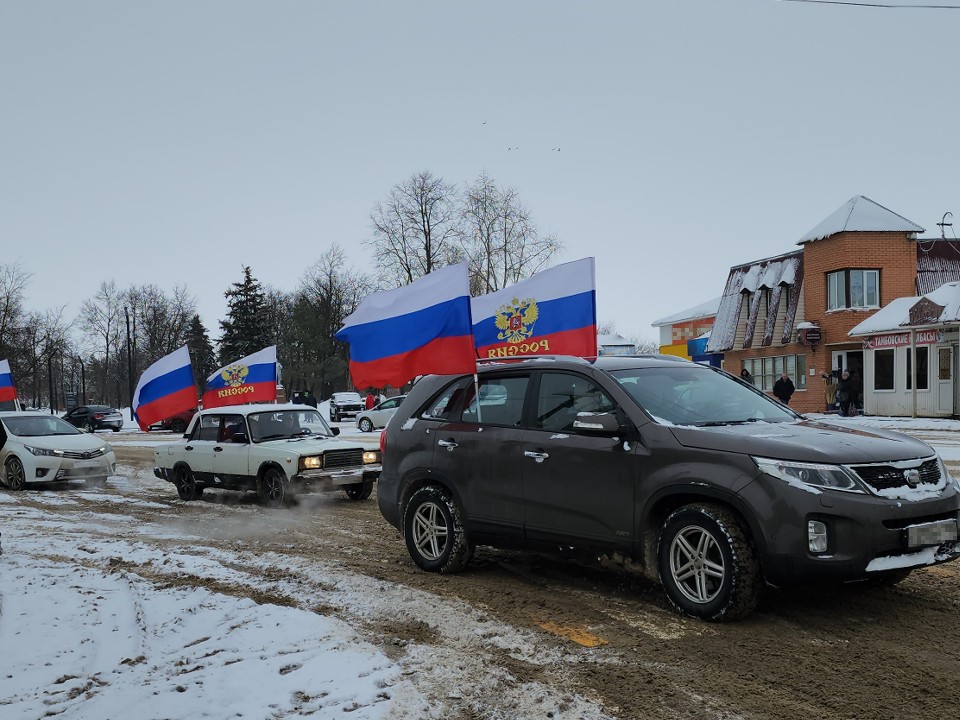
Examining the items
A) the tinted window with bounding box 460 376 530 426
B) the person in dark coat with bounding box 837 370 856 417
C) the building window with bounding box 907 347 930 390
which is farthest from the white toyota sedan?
the building window with bounding box 907 347 930 390

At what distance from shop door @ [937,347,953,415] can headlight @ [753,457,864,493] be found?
92.2 feet

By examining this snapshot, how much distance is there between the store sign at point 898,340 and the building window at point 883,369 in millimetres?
390

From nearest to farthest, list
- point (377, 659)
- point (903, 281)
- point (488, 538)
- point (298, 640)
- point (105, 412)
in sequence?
point (377, 659) < point (298, 640) < point (488, 538) < point (903, 281) < point (105, 412)

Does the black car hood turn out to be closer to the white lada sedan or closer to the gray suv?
the gray suv

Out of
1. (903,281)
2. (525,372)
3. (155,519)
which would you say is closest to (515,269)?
(903,281)

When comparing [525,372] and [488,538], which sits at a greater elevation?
[525,372]

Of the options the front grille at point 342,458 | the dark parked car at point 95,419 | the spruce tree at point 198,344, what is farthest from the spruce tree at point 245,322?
the front grille at point 342,458

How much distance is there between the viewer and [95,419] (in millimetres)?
46469

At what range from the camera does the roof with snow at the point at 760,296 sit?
38562 millimetres

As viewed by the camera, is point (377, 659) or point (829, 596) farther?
point (829, 596)

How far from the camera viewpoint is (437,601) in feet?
20.9

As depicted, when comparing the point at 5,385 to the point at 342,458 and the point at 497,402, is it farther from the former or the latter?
the point at 497,402

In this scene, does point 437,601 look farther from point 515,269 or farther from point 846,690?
point 515,269

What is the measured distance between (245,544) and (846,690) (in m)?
6.43
